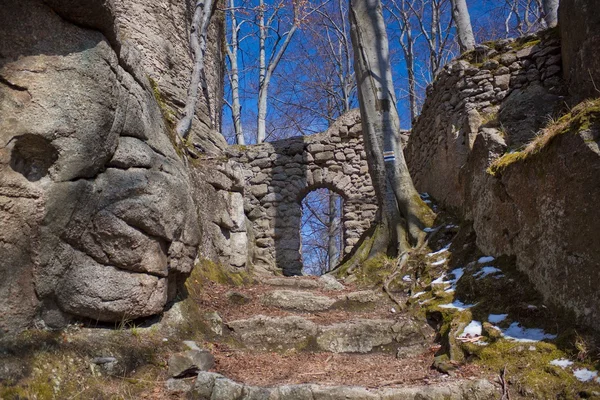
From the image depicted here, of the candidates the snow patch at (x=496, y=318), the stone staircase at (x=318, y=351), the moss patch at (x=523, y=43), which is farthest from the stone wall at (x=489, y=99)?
the stone staircase at (x=318, y=351)

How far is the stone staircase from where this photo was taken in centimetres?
262

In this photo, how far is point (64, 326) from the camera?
8.56 feet

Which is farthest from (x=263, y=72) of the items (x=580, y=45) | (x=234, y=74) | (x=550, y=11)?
(x=580, y=45)

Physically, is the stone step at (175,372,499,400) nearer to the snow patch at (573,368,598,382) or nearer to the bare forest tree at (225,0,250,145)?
the snow patch at (573,368,598,382)

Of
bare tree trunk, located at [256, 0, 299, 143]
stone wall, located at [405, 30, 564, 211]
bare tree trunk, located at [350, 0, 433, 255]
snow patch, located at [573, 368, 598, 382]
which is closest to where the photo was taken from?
snow patch, located at [573, 368, 598, 382]

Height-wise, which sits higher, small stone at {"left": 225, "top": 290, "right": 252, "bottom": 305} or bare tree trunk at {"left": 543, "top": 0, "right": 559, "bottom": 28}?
bare tree trunk at {"left": 543, "top": 0, "right": 559, "bottom": 28}

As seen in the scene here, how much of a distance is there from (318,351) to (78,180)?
2.39 meters

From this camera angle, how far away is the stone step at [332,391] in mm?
2547

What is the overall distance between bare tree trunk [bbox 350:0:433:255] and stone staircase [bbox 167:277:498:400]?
1.43 meters

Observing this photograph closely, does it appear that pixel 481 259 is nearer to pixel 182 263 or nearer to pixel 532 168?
pixel 532 168

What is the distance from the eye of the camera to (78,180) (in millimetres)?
2697

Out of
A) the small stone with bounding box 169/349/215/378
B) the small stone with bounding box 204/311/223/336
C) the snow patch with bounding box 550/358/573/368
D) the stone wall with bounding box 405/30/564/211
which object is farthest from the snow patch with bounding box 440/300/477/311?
the small stone with bounding box 169/349/215/378

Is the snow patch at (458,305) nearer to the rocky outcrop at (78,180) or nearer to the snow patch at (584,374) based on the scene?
the snow patch at (584,374)

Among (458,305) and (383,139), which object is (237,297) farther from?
(383,139)
